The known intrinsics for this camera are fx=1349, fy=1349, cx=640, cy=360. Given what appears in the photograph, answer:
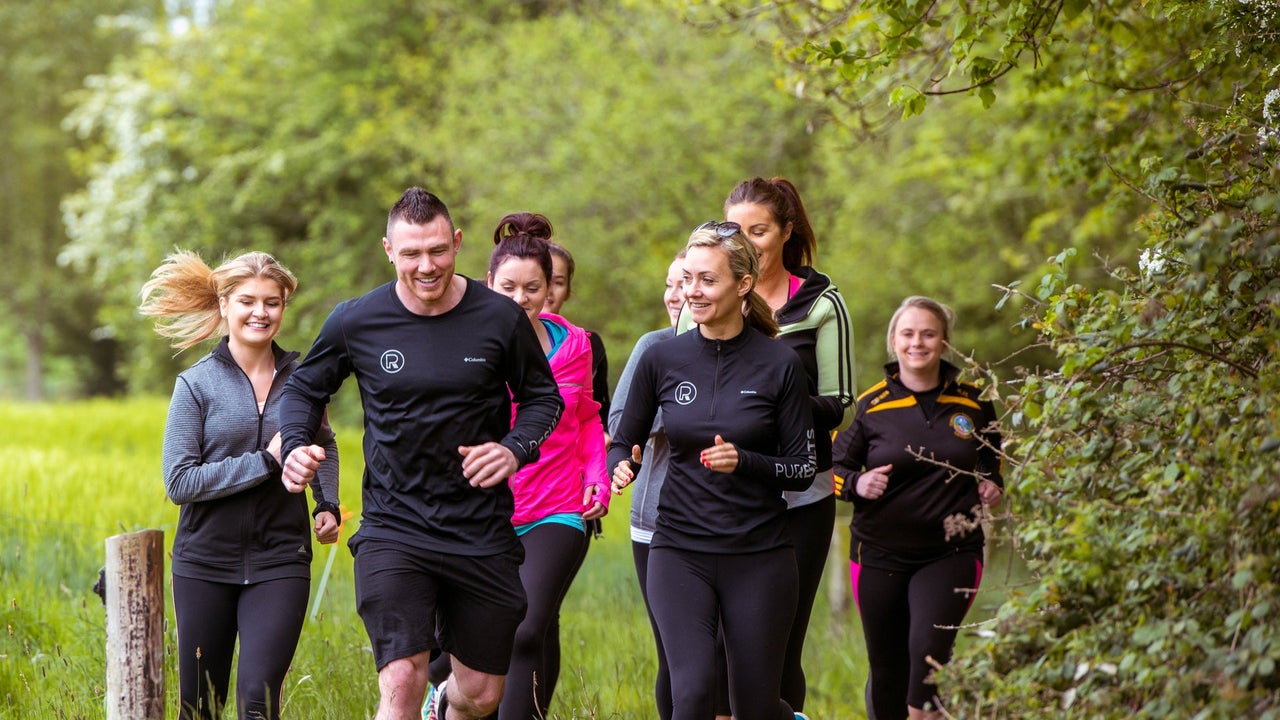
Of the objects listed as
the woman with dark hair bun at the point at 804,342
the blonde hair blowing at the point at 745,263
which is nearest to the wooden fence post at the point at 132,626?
the blonde hair blowing at the point at 745,263

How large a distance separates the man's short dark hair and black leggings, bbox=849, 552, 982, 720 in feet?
9.18

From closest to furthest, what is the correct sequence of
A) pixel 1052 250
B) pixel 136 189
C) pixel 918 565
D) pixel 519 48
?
→ pixel 918 565 < pixel 1052 250 < pixel 519 48 < pixel 136 189

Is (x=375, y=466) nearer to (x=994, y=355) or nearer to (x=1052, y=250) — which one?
(x=1052, y=250)

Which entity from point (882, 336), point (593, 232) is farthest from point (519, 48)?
point (882, 336)

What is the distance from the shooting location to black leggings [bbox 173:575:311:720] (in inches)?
205

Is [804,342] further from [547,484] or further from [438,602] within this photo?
[438,602]

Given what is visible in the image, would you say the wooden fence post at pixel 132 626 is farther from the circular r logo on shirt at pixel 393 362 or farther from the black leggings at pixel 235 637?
the circular r logo on shirt at pixel 393 362

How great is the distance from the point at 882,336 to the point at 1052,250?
7995 mm

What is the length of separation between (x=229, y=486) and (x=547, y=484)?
1373 millimetres

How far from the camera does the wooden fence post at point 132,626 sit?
5281mm

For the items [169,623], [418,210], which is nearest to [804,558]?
[418,210]

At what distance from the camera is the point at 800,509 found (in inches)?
234

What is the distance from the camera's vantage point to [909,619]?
6.42 metres

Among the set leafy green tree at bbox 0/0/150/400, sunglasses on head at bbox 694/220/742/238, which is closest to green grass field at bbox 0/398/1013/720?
sunglasses on head at bbox 694/220/742/238
